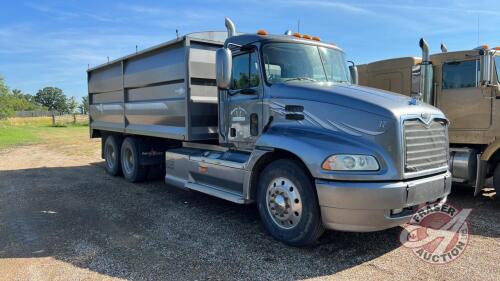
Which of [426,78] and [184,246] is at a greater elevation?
[426,78]

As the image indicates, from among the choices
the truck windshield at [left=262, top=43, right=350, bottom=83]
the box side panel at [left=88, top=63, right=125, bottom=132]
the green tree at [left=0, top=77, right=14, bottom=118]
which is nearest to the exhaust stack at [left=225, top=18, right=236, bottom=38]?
the truck windshield at [left=262, top=43, right=350, bottom=83]

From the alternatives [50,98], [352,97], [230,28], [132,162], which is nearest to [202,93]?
[230,28]

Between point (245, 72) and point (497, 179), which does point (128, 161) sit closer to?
point (245, 72)

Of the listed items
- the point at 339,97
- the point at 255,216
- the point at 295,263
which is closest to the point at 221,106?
the point at 255,216

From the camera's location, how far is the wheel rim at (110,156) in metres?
10.6

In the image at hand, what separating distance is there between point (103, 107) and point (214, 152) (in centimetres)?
553

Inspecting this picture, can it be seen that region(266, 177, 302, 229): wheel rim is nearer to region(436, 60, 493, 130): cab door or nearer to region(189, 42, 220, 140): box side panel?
region(189, 42, 220, 140): box side panel

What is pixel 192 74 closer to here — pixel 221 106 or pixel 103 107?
pixel 221 106

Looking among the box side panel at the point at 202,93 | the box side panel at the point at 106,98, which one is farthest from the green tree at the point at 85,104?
the box side panel at the point at 202,93

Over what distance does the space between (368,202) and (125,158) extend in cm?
710

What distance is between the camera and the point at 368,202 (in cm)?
427

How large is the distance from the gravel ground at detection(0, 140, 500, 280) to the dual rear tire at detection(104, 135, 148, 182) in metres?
1.43

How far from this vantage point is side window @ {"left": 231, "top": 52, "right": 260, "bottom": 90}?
5.61 metres

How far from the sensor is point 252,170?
5.47 m
